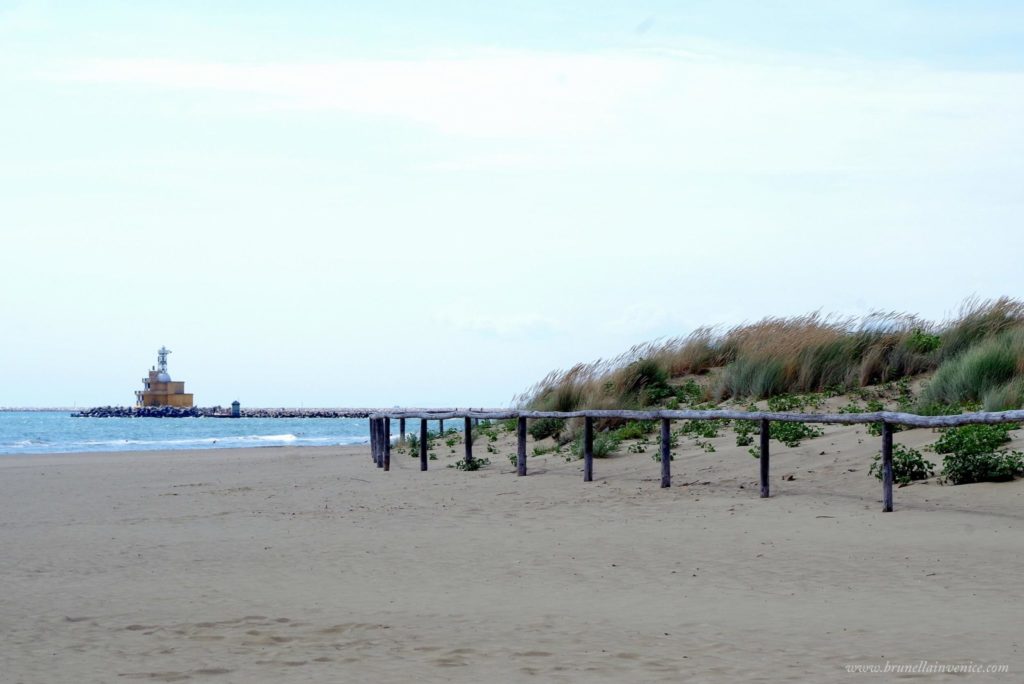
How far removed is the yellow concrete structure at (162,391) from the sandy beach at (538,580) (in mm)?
98286

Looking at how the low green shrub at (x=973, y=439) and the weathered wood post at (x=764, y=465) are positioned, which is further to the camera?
the weathered wood post at (x=764, y=465)

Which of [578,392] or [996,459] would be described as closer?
[996,459]

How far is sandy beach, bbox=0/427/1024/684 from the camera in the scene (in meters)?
6.33

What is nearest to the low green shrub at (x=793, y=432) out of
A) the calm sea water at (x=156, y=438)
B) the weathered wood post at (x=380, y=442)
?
the weathered wood post at (x=380, y=442)

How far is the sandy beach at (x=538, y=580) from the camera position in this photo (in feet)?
20.8

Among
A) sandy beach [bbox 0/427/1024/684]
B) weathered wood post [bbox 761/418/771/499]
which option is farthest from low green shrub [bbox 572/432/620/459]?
weathered wood post [bbox 761/418/771/499]

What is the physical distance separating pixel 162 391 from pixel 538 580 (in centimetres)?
10706

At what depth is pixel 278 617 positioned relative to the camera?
298 inches

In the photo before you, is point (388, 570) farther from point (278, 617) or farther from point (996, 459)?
point (996, 459)

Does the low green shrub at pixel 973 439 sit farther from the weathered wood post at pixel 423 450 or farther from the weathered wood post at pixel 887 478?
the weathered wood post at pixel 423 450

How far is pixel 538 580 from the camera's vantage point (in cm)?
880

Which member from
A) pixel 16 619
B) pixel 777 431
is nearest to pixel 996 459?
pixel 777 431

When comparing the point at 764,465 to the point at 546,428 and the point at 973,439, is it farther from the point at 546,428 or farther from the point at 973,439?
the point at 546,428

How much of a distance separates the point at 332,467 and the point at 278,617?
14980mm
